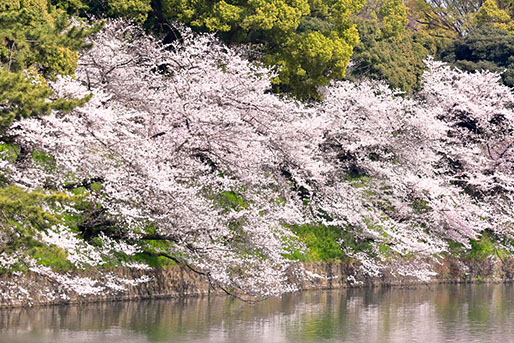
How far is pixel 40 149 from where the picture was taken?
20719 millimetres

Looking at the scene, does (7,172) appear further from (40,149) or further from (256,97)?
(256,97)

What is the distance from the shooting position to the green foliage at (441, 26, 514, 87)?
47656 millimetres

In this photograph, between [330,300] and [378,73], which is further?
[378,73]

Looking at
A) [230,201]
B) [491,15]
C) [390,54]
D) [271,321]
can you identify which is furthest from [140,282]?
[491,15]

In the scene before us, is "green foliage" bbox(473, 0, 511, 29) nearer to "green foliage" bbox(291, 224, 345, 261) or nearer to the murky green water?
"green foliage" bbox(291, 224, 345, 261)

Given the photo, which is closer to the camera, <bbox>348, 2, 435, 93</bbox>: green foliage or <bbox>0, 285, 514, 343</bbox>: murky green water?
<bbox>0, 285, 514, 343</bbox>: murky green water

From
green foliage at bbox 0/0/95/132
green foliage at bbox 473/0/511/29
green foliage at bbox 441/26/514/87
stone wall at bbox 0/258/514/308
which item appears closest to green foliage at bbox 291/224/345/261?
stone wall at bbox 0/258/514/308

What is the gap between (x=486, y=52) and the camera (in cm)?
4934

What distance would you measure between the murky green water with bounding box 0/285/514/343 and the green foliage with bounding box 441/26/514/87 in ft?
74.2

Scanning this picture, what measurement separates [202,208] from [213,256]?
1.46 m

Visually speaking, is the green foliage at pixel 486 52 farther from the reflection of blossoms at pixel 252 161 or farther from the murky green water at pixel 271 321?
the murky green water at pixel 271 321

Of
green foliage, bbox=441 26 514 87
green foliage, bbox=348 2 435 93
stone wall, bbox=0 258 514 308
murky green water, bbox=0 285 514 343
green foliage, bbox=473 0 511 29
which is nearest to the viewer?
murky green water, bbox=0 285 514 343

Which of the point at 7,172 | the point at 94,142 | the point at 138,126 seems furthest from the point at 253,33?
the point at 7,172

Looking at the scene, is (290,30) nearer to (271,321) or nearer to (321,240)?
(321,240)
